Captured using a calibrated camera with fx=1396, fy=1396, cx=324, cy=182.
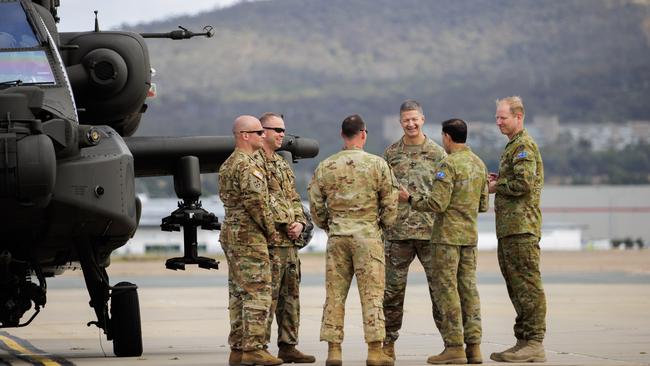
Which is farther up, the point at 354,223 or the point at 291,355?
the point at 354,223

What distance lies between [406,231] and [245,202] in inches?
57.1

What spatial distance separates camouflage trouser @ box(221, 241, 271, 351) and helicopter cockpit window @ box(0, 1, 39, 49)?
2.93 m

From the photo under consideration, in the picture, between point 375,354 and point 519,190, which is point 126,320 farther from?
point 519,190

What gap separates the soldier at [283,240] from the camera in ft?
38.6

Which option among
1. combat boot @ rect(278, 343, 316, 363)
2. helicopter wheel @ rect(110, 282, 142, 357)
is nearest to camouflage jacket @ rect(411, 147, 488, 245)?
combat boot @ rect(278, 343, 316, 363)

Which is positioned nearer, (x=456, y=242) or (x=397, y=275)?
(x=456, y=242)

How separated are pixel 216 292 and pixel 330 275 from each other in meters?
19.1

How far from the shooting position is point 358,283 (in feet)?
36.7

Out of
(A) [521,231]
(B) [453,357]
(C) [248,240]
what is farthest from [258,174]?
(A) [521,231]

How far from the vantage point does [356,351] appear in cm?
1359

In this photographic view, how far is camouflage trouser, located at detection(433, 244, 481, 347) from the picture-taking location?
37.9ft

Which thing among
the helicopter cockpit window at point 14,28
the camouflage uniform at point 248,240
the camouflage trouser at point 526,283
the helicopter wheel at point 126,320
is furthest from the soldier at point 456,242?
the helicopter cockpit window at point 14,28

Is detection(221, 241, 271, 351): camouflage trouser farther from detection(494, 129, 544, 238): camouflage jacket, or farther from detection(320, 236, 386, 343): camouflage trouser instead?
detection(494, 129, 544, 238): camouflage jacket

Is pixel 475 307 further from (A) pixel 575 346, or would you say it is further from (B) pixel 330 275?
(A) pixel 575 346
